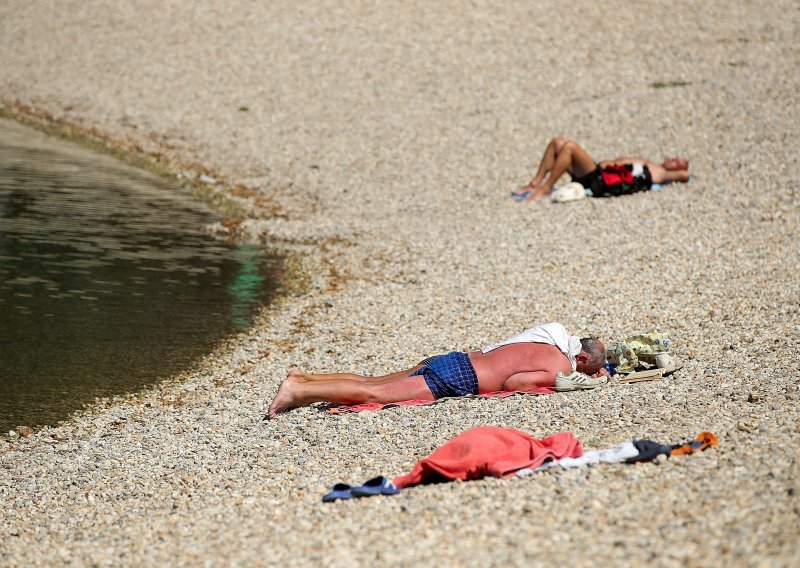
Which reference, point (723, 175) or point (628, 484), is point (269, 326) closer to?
point (628, 484)

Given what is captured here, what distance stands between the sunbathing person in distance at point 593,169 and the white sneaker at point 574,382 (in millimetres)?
8072

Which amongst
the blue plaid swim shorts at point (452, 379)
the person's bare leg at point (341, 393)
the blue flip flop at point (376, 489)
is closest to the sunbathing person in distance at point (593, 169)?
the blue plaid swim shorts at point (452, 379)

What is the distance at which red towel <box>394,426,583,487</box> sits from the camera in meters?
6.12

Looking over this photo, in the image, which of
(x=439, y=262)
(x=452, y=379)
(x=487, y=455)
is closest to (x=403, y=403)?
(x=452, y=379)

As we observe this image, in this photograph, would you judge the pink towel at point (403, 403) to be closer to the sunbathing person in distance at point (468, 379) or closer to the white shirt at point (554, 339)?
the sunbathing person in distance at point (468, 379)

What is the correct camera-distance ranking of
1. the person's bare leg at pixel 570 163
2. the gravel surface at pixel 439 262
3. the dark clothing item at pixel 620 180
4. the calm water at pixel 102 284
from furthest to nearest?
the person's bare leg at pixel 570 163 < the dark clothing item at pixel 620 180 < the calm water at pixel 102 284 < the gravel surface at pixel 439 262

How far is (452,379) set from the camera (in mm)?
8188

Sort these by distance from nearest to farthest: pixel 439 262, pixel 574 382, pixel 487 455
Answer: pixel 487 455 → pixel 574 382 → pixel 439 262

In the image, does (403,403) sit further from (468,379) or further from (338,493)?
(338,493)

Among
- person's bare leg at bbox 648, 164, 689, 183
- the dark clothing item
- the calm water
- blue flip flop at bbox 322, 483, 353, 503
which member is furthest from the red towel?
person's bare leg at bbox 648, 164, 689, 183

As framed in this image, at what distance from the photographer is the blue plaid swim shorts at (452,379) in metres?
8.18

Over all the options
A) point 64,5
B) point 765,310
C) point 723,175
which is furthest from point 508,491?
point 64,5

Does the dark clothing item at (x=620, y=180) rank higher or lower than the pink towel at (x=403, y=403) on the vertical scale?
higher

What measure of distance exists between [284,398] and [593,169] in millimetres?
9499
